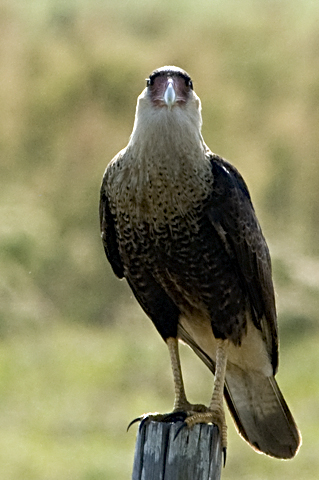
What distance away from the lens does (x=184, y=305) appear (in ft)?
18.1

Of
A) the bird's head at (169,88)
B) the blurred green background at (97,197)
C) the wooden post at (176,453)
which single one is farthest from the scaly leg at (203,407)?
the blurred green background at (97,197)

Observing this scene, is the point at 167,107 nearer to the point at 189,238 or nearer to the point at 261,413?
the point at 189,238

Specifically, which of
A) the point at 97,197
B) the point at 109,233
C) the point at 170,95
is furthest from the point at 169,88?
the point at 97,197

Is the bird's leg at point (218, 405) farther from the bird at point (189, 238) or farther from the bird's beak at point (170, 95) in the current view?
the bird's beak at point (170, 95)

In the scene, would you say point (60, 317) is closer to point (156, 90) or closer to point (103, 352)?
point (103, 352)

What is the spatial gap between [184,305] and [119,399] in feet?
14.2

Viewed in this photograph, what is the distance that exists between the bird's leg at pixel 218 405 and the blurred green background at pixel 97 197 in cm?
306

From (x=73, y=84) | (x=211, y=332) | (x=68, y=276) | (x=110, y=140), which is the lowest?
(x=211, y=332)

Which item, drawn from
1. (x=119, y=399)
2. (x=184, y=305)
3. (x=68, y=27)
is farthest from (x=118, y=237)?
(x=68, y=27)

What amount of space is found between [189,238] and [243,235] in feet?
0.88

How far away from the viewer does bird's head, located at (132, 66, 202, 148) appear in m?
5.18

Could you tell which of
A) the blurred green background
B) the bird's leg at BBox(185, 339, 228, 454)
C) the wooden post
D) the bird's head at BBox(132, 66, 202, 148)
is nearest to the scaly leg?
the bird's leg at BBox(185, 339, 228, 454)

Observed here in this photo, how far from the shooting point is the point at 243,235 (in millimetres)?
5305

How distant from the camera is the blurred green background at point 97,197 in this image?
362 inches
